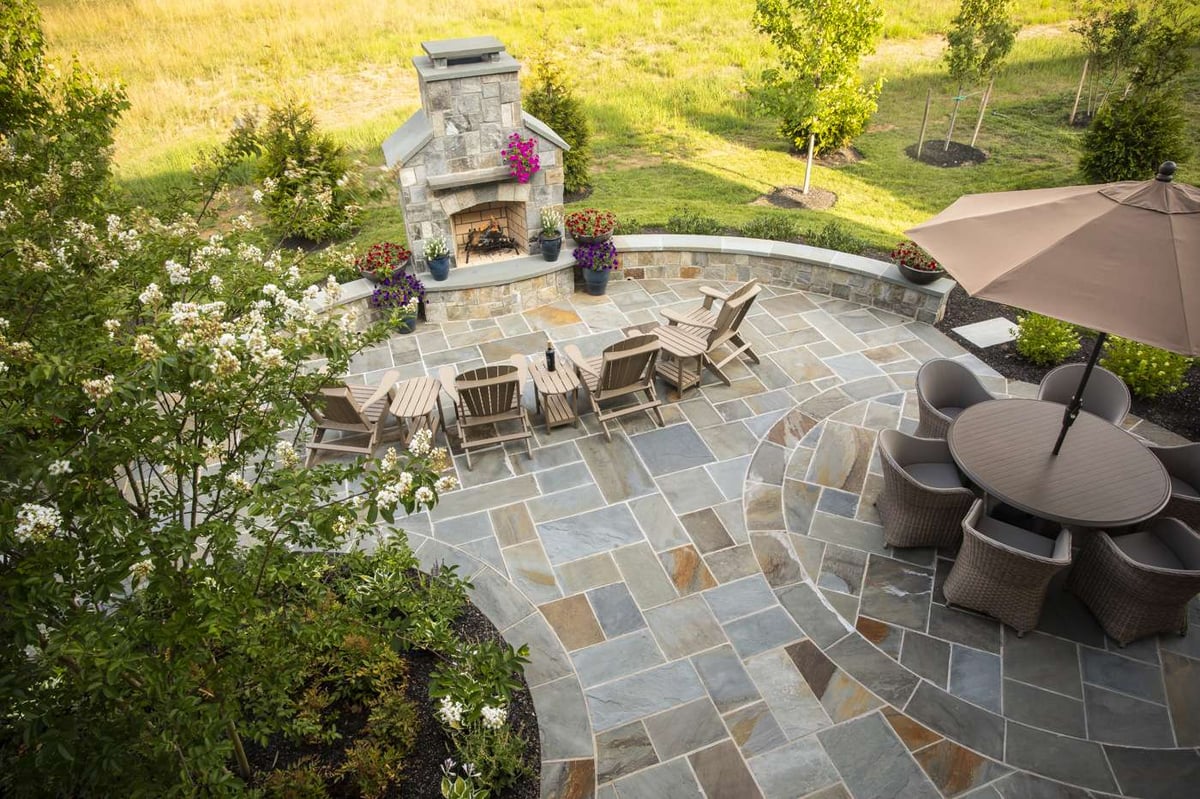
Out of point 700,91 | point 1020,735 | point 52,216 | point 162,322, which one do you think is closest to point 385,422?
point 52,216

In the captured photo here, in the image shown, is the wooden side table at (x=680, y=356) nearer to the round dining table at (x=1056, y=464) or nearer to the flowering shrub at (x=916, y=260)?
the round dining table at (x=1056, y=464)

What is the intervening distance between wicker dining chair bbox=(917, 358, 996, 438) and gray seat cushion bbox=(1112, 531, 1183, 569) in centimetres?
139

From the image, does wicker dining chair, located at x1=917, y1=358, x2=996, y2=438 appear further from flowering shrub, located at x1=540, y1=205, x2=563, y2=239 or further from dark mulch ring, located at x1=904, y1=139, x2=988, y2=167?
dark mulch ring, located at x1=904, y1=139, x2=988, y2=167

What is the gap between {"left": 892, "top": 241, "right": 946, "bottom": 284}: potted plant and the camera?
24.9 ft

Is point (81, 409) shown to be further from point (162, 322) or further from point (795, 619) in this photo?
point (795, 619)

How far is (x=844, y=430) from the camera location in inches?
248

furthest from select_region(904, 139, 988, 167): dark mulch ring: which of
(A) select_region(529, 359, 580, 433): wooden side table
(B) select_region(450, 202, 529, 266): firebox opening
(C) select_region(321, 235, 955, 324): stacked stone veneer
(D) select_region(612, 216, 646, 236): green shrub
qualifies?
(A) select_region(529, 359, 580, 433): wooden side table

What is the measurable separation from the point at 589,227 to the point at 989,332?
4.70 metres

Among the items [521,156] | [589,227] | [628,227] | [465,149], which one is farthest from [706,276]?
[465,149]

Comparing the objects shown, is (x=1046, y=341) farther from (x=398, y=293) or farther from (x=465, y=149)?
(x=398, y=293)

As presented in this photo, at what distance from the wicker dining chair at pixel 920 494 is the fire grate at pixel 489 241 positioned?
213 inches

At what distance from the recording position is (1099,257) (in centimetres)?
379

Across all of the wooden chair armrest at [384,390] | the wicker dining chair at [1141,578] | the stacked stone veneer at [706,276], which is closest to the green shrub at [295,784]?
the wooden chair armrest at [384,390]

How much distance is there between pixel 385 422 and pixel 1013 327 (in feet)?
22.1
